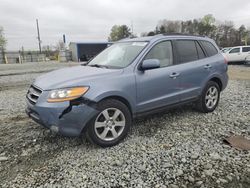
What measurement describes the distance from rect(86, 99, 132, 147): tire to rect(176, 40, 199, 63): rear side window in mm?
1701

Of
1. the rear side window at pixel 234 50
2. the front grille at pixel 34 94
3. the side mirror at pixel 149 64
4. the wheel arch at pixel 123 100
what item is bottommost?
the wheel arch at pixel 123 100

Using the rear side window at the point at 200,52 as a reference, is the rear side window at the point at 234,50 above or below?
above

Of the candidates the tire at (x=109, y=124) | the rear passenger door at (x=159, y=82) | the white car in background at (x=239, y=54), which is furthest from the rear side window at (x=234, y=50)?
the tire at (x=109, y=124)

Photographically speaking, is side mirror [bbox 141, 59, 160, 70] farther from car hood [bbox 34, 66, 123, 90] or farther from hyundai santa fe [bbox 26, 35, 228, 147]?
car hood [bbox 34, 66, 123, 90]

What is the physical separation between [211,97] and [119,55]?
7.86 ft

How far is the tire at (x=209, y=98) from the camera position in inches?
184

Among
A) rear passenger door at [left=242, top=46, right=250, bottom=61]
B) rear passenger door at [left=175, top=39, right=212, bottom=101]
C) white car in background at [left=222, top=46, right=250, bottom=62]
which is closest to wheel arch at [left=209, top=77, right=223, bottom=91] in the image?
rear passenger door at [left=175, top=39, right=212, bottom=101]

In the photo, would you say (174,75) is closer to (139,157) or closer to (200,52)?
(200,52)

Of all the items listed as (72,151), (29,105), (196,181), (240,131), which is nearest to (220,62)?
(240,131)

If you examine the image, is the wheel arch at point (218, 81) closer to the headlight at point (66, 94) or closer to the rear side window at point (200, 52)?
the rear side window at point (200, 52)

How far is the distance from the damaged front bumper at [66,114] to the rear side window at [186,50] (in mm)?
2190

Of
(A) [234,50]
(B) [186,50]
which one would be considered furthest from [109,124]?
(A) [234,50]

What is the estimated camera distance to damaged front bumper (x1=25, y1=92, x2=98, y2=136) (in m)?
2.96

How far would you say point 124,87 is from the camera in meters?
3.34
